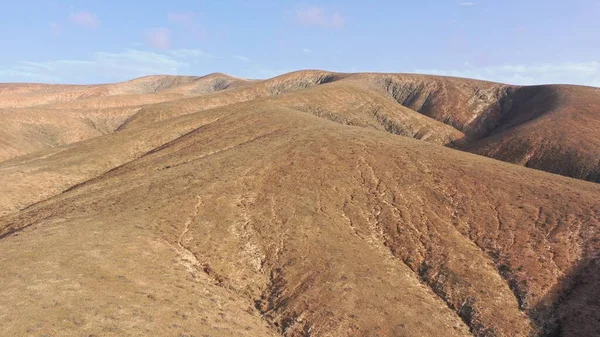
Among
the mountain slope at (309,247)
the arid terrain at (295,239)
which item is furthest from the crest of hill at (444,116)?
the mountain slope at (309,247)

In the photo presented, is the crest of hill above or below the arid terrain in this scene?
above

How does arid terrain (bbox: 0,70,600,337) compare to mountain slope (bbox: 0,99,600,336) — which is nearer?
mountain slope (bbox: 0,99,600,336)

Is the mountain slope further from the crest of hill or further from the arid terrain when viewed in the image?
the crest of hill

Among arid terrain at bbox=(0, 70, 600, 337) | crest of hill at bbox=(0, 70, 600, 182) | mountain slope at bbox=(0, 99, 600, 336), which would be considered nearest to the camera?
mountain slope at bbox=(0, 99, 600, 336)

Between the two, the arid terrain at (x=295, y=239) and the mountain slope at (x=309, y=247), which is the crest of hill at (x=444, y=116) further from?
the mountain slope at (x=309, y=247)

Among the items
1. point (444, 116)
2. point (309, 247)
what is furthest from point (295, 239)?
point (444, 116)

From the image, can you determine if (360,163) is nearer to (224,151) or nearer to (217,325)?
(224,151)

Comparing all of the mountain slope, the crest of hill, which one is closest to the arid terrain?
the mountain slope

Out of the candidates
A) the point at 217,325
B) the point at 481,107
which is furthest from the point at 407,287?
the point at 481,107
